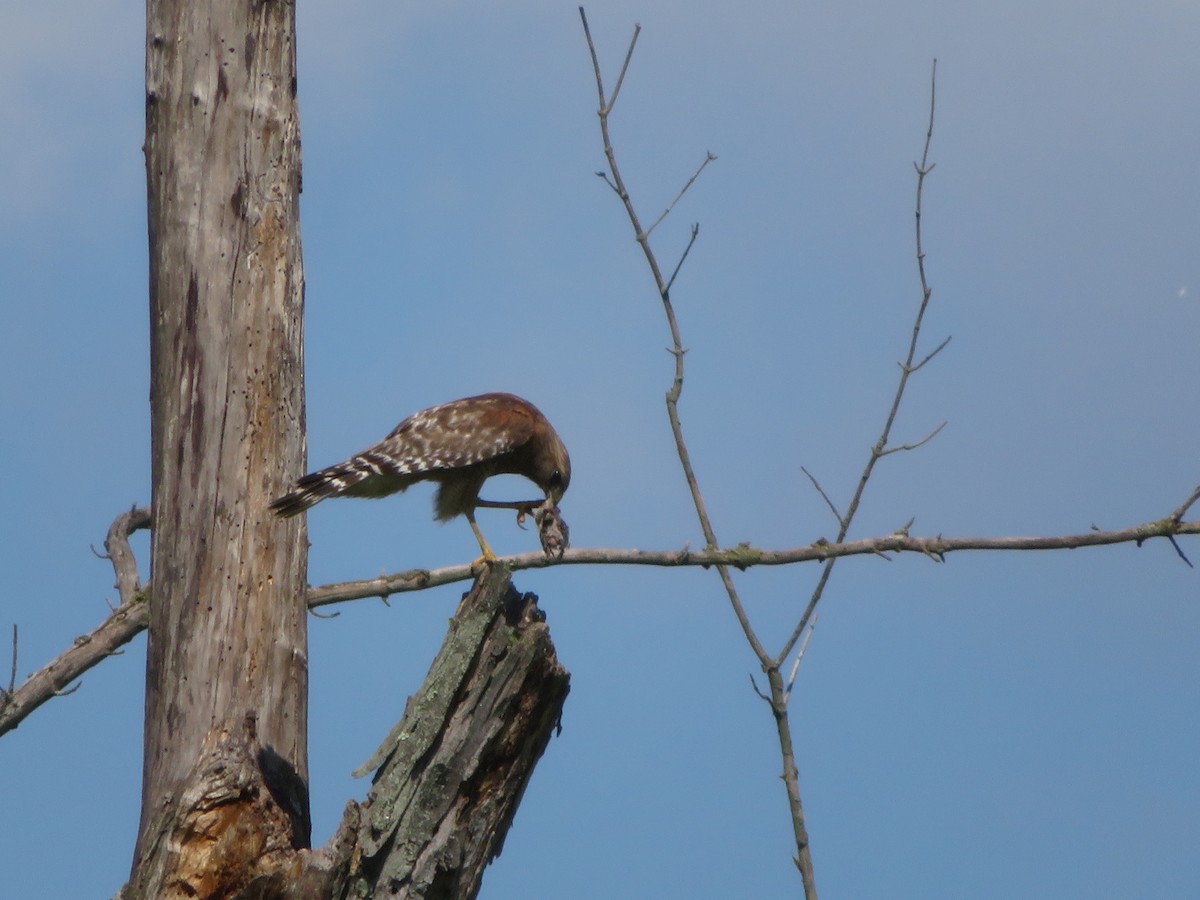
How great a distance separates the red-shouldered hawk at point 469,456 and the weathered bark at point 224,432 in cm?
106

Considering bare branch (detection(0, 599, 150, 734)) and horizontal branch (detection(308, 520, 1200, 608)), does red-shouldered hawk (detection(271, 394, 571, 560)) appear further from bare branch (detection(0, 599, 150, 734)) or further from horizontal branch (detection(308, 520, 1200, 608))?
bare branch (detection(0, 599, 150, 734))

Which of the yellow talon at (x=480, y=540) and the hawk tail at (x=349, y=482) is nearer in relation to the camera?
the hawk tail at (x=349, y=482)

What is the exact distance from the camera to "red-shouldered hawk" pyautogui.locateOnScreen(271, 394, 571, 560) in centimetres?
586

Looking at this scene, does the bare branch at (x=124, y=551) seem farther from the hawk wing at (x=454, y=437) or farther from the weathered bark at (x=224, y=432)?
the weathered bark at (x=224, y=432)

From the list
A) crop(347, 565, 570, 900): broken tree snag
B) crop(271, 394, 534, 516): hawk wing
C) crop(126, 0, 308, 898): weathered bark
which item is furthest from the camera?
crop(271, 394, 534, 516): hawk wing

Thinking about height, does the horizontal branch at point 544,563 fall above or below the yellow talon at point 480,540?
below

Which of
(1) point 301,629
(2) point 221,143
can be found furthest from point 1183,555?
(2) point 221,143

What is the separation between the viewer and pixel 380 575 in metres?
5.22

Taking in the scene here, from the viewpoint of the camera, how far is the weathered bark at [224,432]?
153 inches

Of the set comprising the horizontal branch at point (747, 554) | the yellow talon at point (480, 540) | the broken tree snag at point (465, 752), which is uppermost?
the yellow talon at point (480, 540)

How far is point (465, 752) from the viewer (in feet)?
10.8

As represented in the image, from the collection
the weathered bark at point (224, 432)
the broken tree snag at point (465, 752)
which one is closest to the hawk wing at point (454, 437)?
the weathered bark at point (224, 432)

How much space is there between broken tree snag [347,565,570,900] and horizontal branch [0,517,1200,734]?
0.24m

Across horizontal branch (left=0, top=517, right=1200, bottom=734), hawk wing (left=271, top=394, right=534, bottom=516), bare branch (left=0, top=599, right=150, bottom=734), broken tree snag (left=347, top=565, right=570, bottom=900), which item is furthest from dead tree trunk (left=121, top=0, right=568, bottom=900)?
bare branch (left=0, top=599, right=150, bottom=734)
